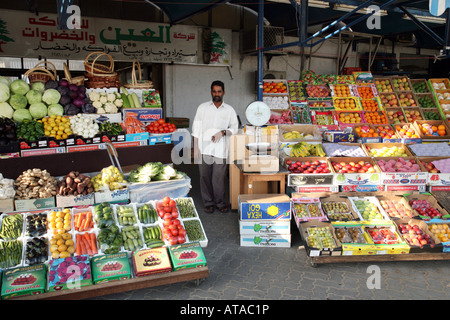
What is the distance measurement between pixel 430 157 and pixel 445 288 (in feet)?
8.44

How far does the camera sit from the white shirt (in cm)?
500

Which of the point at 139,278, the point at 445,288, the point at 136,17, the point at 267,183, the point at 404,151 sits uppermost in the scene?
the point at 136,17

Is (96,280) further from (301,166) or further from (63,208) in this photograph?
(301,166)

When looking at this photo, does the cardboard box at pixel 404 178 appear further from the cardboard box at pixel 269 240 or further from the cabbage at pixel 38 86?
the cabbage at pixel 38 86

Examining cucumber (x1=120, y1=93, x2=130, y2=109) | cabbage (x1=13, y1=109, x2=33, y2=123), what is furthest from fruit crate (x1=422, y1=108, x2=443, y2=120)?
cabbage (x1=13, y1=109, x2=33, y2=123)

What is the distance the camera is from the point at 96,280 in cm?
295

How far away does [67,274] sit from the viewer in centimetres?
292

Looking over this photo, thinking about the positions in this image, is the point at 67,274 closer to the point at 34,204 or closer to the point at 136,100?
the point at 34,204

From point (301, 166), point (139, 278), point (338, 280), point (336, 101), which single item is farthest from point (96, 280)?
point (336, 101)

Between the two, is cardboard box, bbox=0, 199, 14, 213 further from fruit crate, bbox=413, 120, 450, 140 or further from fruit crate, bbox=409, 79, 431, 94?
fruit crate, bbox=409, 79, 431, 94

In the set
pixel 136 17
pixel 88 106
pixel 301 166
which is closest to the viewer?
pixel 88 106

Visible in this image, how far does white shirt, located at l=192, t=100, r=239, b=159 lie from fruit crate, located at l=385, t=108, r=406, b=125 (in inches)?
150

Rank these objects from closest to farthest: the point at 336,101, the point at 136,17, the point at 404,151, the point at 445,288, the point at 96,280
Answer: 1. the point at 96,280
2. the point at 445,288
3. the point at 404,151
4. the point at 336,101
5. the point at 136,17

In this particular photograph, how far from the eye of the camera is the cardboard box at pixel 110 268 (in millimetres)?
2986
